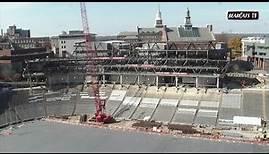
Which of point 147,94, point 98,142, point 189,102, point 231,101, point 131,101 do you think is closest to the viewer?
point 98,142

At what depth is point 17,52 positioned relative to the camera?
227 feet

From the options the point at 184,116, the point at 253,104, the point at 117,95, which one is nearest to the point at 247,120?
the point at 253,104

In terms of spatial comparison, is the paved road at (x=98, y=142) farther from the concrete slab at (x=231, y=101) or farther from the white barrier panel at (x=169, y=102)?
the concrete slab at (x=231, y=101)

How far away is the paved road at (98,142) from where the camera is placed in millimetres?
33562

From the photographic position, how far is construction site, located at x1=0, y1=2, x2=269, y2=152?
4322 centimetres

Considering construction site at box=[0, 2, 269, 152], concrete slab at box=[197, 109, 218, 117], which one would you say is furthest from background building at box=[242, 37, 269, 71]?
concrete slab at box=[197, 109, 218, 117]

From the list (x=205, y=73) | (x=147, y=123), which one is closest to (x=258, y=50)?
(x=205, y=73)

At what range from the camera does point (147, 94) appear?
173 feet

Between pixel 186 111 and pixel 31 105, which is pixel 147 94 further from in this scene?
pixel 31 105

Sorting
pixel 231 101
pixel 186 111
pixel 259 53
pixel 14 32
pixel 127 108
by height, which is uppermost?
pixel 14 32

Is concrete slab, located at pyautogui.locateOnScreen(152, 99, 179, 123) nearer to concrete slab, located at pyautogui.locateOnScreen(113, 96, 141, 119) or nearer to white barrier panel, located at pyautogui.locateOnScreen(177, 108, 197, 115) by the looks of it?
white barrier panel, located at pyautogui.locateOnScreen(177, 108, 197, 115)

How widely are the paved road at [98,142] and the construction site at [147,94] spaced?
984 millimetres

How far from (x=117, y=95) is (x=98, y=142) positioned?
17547 millimetres

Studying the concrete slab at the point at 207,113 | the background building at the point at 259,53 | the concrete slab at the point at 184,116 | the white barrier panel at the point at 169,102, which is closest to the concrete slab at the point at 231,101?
the concrete slab at the point at 207,113
